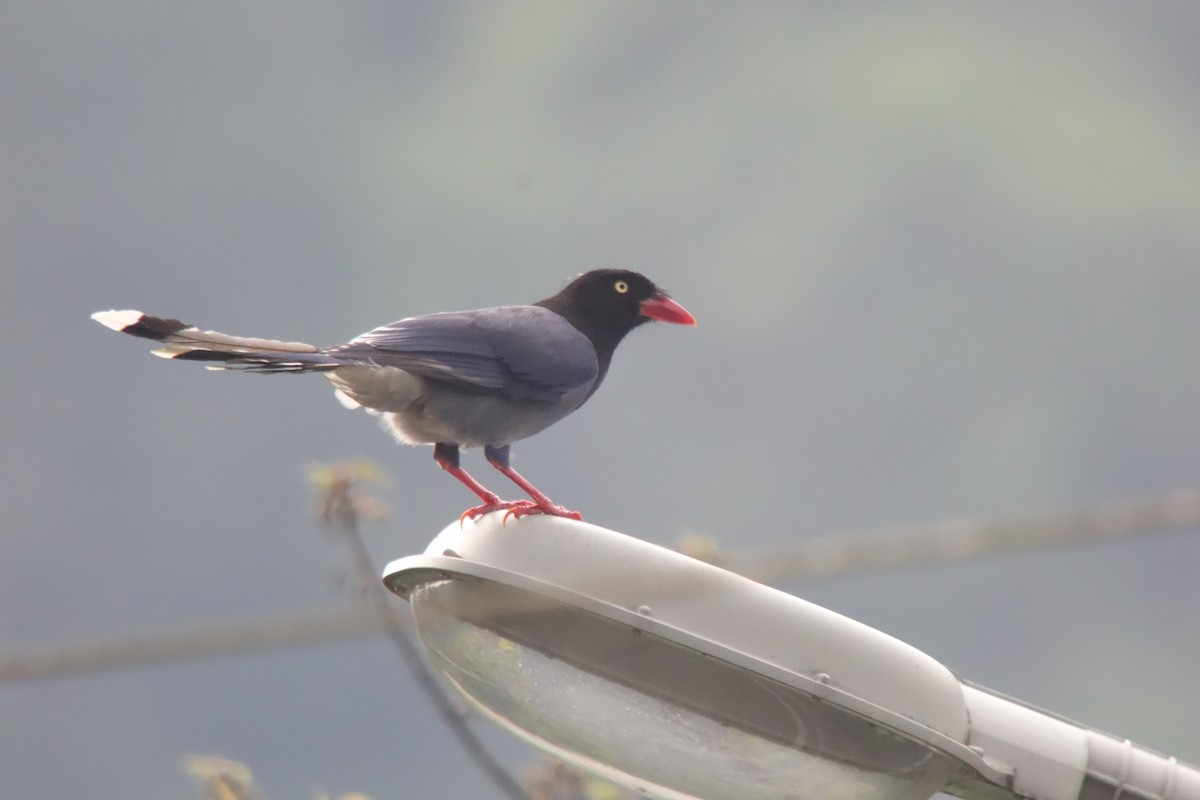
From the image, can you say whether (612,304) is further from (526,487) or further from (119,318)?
(119,318)

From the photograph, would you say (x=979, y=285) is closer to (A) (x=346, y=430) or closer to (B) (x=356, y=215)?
(B) (x=356, y=215)

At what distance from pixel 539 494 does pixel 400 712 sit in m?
39.3

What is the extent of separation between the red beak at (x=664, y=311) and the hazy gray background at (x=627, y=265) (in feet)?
87.8

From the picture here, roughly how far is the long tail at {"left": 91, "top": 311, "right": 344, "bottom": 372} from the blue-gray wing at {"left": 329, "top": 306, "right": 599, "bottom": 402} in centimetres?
21

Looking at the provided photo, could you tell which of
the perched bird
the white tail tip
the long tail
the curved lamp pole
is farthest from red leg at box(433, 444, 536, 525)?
the curved lamp pole

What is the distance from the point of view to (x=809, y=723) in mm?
3320

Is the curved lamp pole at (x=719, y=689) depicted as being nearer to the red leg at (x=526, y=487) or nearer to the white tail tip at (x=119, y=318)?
the red leg at (x=526, y=487)

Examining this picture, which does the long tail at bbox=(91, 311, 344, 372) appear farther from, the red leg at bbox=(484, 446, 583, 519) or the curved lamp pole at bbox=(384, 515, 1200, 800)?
the curved lamp pole at bbox=(384, 515, 1200, 800)

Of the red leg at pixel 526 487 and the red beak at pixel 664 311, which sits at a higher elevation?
the red beak at pixel 664 311

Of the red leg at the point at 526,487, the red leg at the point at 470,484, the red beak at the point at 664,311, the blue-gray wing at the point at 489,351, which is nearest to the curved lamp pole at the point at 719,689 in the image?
the red leg at the point at 526,487

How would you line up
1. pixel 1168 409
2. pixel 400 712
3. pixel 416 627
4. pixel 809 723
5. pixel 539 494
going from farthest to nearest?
pixel 1168 409 → pixel 400 712 → pixel 539 494 → pixel 416 627 → pixel 809 723

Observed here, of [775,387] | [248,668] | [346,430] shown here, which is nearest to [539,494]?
[346,430]

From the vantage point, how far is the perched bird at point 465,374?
5230mm

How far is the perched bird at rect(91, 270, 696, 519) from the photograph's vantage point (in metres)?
5.23
